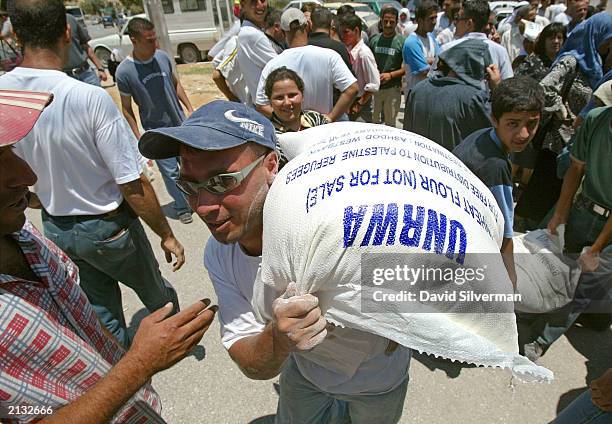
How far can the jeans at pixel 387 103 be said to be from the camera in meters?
5.92

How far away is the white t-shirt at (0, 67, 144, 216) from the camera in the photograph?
1912 mm

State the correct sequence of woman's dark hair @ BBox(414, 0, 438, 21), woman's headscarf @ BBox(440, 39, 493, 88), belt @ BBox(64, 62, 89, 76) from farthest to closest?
1. belt @ BBox(64, 62, 89, 76)
2. woman's dark hair @ BBox(414, 0, 438, 21)
3. woman's headscarf @ BBox(440, 39, 493, 88)

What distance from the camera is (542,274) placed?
2.26m

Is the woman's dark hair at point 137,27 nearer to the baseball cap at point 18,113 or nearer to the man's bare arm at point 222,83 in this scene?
the man's bare arm at point 222,83

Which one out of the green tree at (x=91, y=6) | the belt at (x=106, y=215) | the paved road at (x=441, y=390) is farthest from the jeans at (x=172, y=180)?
the green tree at (x=91, y=6)

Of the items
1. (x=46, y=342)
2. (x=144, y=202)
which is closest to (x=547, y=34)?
(x=144, y=202)

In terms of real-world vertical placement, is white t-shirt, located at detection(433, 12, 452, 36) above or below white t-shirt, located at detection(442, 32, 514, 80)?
below

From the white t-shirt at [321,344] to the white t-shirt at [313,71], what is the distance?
93.8 inches

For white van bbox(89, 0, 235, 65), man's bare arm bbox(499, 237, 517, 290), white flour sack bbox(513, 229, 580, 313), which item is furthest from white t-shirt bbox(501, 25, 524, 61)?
white van bbox(89, 0, 235, 65)

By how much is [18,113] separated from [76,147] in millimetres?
1008

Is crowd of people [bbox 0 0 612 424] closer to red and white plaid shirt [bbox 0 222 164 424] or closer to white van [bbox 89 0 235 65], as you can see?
red and white plaid shirt [bbox 0 222 164 424]

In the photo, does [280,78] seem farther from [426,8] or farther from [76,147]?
[426,8]

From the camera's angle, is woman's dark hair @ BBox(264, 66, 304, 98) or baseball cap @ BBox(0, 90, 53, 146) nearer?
baseball cap @ BBox(0, 90, 53, 146)

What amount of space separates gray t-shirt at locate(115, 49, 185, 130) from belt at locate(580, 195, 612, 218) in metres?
3.86
